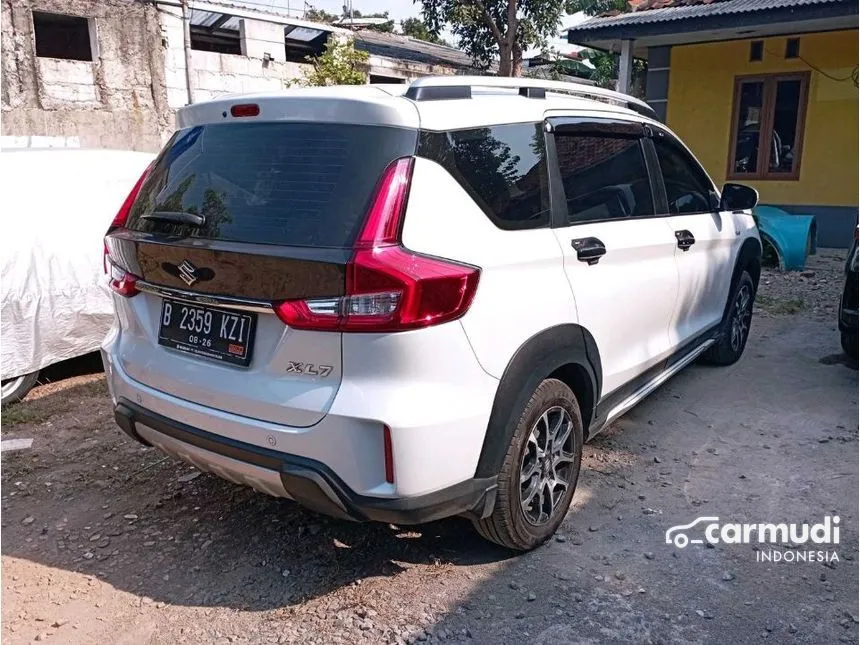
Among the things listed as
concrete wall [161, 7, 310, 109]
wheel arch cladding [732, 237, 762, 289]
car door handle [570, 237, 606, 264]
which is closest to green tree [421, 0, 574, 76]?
concrete wall [161, 7, 310, 109]

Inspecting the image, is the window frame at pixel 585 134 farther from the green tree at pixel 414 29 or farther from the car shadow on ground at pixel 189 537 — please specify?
the green tree at pixel 414 29

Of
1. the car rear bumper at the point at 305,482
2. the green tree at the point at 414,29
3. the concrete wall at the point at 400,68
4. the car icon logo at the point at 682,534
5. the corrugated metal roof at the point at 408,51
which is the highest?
the green tree at the point at 414,29

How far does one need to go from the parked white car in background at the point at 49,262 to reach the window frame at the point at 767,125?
30.4ft

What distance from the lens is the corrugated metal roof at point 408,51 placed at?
21766 mm

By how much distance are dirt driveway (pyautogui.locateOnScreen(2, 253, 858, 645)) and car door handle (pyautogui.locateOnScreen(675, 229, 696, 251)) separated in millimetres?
1137

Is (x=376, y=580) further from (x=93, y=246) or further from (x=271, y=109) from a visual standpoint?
(x=93, y=246)

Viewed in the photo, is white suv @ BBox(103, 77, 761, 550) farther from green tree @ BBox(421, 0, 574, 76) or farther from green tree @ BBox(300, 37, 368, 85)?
green tree @ BBox(421, 0, 574, 76)

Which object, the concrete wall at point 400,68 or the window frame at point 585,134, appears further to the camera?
the concrete wall at point 400,68

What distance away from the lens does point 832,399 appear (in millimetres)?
4871

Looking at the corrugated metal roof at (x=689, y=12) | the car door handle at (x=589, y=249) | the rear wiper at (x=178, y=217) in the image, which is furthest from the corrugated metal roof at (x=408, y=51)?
the rear wiper at (x=178, y=217)

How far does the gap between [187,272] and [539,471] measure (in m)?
1.63

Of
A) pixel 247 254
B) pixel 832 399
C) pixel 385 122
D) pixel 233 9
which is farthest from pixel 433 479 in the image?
pixel 233 9

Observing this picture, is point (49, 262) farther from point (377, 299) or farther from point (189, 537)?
point (377, 299)

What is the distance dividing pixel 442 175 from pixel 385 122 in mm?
268
